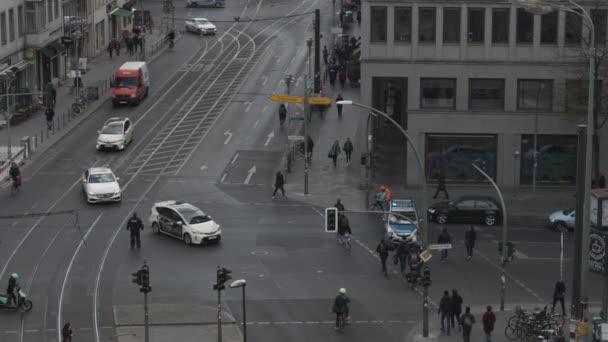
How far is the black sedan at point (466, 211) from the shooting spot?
6531 cm

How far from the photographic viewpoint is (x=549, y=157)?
73688 millimetres

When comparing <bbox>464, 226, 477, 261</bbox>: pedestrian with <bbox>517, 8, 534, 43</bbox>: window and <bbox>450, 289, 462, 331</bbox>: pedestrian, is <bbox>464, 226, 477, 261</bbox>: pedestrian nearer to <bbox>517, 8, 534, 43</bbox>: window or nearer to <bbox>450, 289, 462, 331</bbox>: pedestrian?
<bbox>450, 289, 462, 331</bbox>: pedestrian

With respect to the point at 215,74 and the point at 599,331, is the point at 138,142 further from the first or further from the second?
the point at 599,331

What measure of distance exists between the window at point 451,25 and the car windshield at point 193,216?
65.4 feet

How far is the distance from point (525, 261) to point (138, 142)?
3088 centimetres

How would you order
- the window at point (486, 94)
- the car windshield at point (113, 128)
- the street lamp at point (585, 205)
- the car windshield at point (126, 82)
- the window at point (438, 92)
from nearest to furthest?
the street lamp at point (585, 205), the window at point (486, 94), the window at point (438, 92), the car windshield at point (113, 128), the car windshield at point (126, 82)

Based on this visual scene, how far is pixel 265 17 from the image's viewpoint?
127m

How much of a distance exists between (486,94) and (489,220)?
1048 cm

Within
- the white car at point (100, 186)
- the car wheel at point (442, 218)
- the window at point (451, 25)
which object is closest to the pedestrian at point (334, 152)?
the window at point (451, 25)

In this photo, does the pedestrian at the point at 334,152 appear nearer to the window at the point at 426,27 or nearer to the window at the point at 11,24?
the window at the point at 426,27

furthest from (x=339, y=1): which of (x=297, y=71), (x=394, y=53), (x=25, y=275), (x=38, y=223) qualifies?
(x=25, y=275)

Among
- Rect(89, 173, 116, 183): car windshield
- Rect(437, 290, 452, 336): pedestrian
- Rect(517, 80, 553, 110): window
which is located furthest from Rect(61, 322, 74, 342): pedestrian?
Rect(517, 80, 553, 110): window

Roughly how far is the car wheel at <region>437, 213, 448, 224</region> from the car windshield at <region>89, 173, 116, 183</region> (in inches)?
658

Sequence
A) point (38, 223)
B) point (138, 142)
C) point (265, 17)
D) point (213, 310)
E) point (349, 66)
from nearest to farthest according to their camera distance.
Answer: point (213, 310)
point (38, 223)
point (138, 142)
point (349, 66)
point (265, 17)
